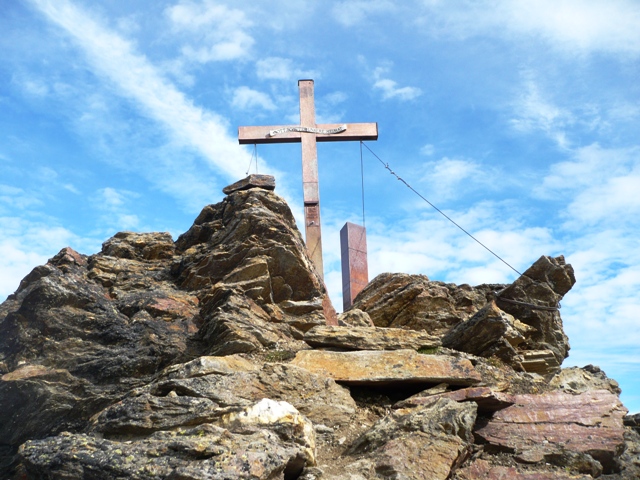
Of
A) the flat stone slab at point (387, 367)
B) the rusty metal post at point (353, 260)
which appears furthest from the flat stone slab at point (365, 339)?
the rusty metal post at point (353, 260)

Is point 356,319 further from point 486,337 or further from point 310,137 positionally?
point 310,137

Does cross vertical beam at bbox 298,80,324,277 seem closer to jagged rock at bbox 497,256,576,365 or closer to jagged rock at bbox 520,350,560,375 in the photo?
jagged rock at bbox 497,256,576,365

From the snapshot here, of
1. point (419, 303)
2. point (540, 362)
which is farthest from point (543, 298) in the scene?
point (419, 303)

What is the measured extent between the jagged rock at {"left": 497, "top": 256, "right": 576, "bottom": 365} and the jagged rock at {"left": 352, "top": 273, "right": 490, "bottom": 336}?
0.80 metres

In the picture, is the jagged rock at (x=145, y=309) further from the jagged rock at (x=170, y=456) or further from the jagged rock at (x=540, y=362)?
the jagged rock at (x=540, y=362)

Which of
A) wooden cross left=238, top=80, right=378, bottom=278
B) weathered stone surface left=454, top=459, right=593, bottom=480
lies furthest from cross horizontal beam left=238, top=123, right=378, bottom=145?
weathered stone surface left=454, top=459, right=593, bottom=480

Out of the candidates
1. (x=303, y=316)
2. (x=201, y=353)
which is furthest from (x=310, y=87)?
(x=201, y=353)

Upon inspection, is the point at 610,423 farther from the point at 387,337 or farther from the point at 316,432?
the point at 316,432

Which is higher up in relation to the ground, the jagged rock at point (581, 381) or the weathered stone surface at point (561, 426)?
the jagged rock at point (581, 381)

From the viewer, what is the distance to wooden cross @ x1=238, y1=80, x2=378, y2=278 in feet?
58.3

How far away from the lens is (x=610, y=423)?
10133mm

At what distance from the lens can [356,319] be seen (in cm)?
1333

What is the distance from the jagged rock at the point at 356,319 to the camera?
13.0m

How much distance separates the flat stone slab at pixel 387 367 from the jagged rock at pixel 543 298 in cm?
445
